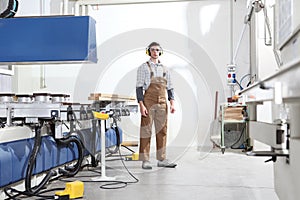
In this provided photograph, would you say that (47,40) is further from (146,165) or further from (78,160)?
(146,165)

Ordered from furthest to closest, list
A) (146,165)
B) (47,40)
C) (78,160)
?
(146,165)
(78,160)
(47,40)

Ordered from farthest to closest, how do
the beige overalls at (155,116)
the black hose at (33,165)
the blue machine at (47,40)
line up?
the beige overalls at (155,116)
the black hose at (33,165)
the blue machine at (47,40)

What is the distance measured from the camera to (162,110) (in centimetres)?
394

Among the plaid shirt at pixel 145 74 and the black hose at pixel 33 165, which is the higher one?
the plaid shirt at pixel 145 74

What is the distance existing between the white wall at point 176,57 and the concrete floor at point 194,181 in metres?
1.96

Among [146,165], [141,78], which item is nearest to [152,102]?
[141,78]

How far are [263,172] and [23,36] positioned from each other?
275 cm

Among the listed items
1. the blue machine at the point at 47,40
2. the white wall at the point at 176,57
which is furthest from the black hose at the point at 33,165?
the white wall at the point at 176,57

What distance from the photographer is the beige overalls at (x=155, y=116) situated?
12.7 ft

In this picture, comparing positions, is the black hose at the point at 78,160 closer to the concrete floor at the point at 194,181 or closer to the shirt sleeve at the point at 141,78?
the concrete floor at the point at 194,181

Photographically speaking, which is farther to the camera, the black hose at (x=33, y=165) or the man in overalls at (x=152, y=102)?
the man in overalls at (x=152, y=102)

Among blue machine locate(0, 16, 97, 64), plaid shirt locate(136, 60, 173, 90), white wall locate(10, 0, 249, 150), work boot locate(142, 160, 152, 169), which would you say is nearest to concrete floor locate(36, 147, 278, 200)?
work boot locate(142, 160, 152, 169)

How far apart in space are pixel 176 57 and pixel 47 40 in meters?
5.03

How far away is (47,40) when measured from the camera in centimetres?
166
